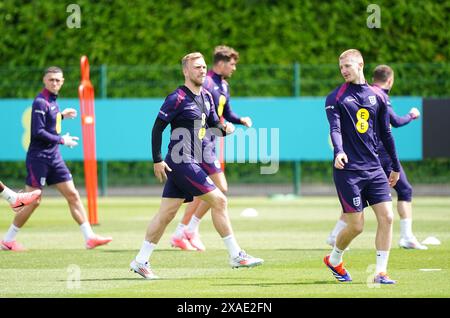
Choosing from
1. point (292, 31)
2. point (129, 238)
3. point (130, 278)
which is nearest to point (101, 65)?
point (292, 31)

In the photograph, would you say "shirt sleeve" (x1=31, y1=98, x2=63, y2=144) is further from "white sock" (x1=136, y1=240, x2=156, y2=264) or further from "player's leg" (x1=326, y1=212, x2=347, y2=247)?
"player's leg" (x1=326, y1=212, x2=347, y2=247)

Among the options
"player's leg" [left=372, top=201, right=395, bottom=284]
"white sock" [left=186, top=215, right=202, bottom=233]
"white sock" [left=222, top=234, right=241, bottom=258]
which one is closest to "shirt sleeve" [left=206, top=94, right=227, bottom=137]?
"white sock" [left=222, top=234, right=241, bottom=258]

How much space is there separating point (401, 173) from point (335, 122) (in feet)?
13.2

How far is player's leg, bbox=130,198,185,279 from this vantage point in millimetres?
11430

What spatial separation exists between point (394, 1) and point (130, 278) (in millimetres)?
16724

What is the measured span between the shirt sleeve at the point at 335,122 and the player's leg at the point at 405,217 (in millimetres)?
3836

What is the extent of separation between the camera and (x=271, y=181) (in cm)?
2641

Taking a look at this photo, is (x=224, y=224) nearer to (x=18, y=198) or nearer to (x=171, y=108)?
(x=171, y=108)

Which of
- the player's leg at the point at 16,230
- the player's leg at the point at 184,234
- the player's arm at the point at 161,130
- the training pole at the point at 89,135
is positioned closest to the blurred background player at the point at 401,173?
the player's leg at the point at 184,234

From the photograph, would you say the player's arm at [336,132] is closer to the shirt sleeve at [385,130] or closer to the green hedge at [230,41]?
the shirt sleeve at [385,130]

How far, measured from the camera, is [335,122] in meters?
10.7

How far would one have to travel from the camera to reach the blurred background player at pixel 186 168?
11.4 m
